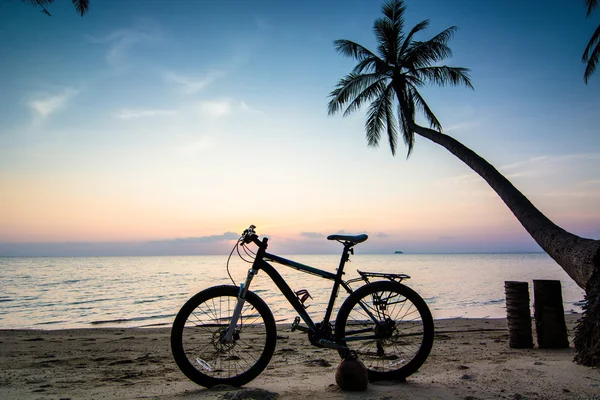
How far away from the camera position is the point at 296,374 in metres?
4.84

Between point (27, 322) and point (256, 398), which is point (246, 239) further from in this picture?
point (27, 322)

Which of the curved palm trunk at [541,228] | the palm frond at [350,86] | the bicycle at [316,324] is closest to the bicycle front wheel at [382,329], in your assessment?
the bicycle at [316,324]

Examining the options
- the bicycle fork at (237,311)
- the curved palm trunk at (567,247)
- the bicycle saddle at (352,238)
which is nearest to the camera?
the bicycle fork at (237,311)

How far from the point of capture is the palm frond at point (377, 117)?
18.0 meters

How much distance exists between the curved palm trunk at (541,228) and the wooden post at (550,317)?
36cm

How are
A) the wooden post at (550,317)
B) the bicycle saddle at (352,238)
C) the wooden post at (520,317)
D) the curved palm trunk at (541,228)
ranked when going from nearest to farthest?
the bicycle saddle at (352,238), the curved palm trunk at (541,228), the wooden post at (550,317), the wooden post at (520,317)

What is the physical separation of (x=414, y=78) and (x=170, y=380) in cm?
1586

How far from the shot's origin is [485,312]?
1428 cm

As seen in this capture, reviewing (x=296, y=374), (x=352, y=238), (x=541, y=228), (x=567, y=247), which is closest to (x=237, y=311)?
(x=352, y=238)

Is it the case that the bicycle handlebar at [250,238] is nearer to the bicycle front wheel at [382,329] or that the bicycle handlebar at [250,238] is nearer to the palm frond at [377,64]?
the bicycle front wheel at [382,329]

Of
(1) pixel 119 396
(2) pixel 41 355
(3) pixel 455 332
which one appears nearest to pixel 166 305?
(2) pixel 41 355

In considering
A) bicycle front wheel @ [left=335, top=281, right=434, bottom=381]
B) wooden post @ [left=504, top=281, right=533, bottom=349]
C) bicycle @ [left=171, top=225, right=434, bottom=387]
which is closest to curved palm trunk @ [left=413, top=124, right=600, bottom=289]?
wooden post @ [left=504, top=281, right=533, bottom=349]

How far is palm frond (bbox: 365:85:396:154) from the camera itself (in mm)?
18047

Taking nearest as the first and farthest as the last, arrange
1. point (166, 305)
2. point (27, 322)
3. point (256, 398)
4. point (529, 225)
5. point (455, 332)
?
point (256, 398) → point (529, 225) → point (455, 332) → point (27, 322) → point (166, 305)
